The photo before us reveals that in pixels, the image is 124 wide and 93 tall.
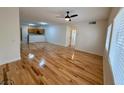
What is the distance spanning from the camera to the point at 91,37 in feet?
22.1

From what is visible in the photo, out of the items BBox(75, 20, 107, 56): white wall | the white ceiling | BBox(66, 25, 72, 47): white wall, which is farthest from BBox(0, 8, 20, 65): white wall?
BBox(66, 25, 72, 47): white wall

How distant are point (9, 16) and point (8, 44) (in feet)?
3.68

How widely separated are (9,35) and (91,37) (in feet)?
16.1

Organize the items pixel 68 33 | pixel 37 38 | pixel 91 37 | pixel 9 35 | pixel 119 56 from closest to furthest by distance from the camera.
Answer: pixel 119 56
pixel 9 35
pixel 91 37
pixel 68 33
pixel 37 38

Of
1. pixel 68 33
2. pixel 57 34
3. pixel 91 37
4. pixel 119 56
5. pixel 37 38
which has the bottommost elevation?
pixel 37 38

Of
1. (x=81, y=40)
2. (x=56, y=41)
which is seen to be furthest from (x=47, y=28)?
(x=81, y=40)

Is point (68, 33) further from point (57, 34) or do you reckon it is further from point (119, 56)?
point (119, 56)

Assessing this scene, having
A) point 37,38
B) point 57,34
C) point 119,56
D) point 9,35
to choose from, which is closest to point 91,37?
point 57,34

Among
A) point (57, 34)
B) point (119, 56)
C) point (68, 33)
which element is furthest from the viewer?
point (57, 34)

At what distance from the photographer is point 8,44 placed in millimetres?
4090

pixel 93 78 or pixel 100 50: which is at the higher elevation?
pixel 100 50

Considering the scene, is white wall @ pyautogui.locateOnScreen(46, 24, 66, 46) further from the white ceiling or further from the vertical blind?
the vertical blind

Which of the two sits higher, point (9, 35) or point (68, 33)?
point (68, 33)
